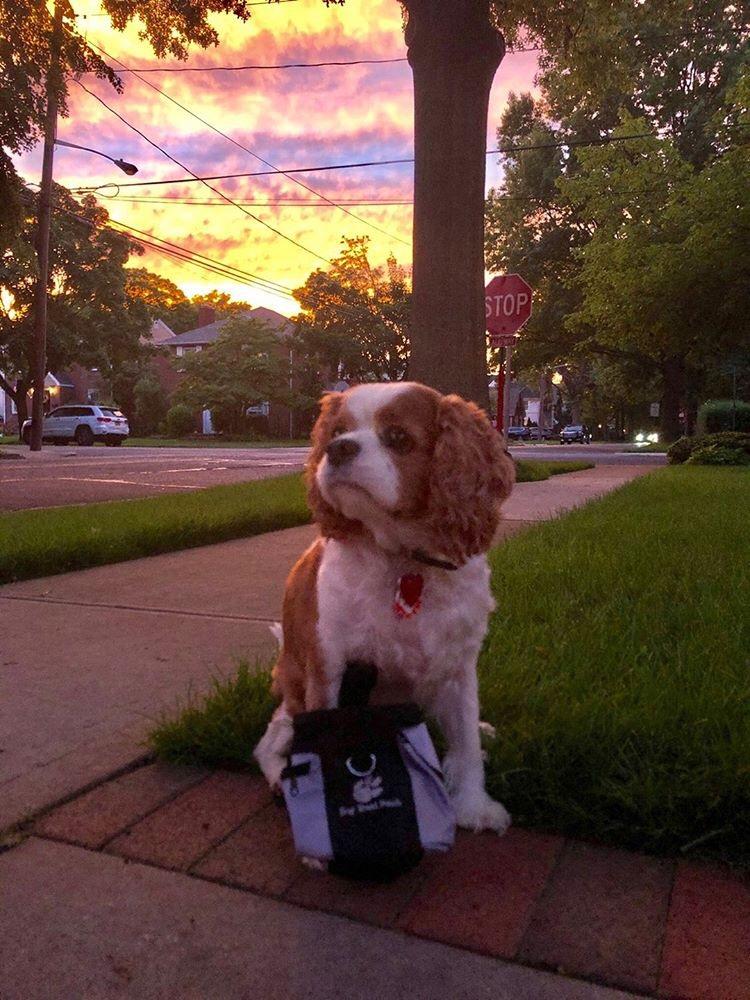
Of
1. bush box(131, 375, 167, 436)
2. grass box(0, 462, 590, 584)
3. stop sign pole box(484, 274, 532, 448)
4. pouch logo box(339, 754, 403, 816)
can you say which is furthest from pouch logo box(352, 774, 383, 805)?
bush box(131, 375, 167, 436)

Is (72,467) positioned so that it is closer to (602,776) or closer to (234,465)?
(234,465)

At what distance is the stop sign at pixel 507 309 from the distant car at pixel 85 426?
26249 millimetres

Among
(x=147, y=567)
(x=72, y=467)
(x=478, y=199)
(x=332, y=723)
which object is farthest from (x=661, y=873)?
(x=72, y=467)

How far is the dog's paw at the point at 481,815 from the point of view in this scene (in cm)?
221

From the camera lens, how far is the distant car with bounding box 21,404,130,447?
36.0 meters

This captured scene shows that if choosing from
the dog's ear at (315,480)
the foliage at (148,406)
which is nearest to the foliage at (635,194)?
the dog's ear at (315,480)

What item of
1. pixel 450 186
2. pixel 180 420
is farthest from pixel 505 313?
pixel 180 420

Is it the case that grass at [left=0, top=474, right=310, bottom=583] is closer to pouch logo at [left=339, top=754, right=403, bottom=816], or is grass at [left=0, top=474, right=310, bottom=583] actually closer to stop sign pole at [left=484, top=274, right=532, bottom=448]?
pouch logo at [left=339, top=754, right=403, bottom=816]

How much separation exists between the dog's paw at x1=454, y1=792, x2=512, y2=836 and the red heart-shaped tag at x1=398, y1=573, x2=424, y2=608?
553mm

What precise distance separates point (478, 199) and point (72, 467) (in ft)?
35.5

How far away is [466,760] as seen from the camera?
2.35m

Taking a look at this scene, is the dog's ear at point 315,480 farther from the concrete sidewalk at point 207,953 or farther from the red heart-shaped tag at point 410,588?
the concrete sidewalk at point 207,953

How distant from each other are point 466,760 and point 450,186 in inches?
348

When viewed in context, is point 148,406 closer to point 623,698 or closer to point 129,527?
point 129,527
